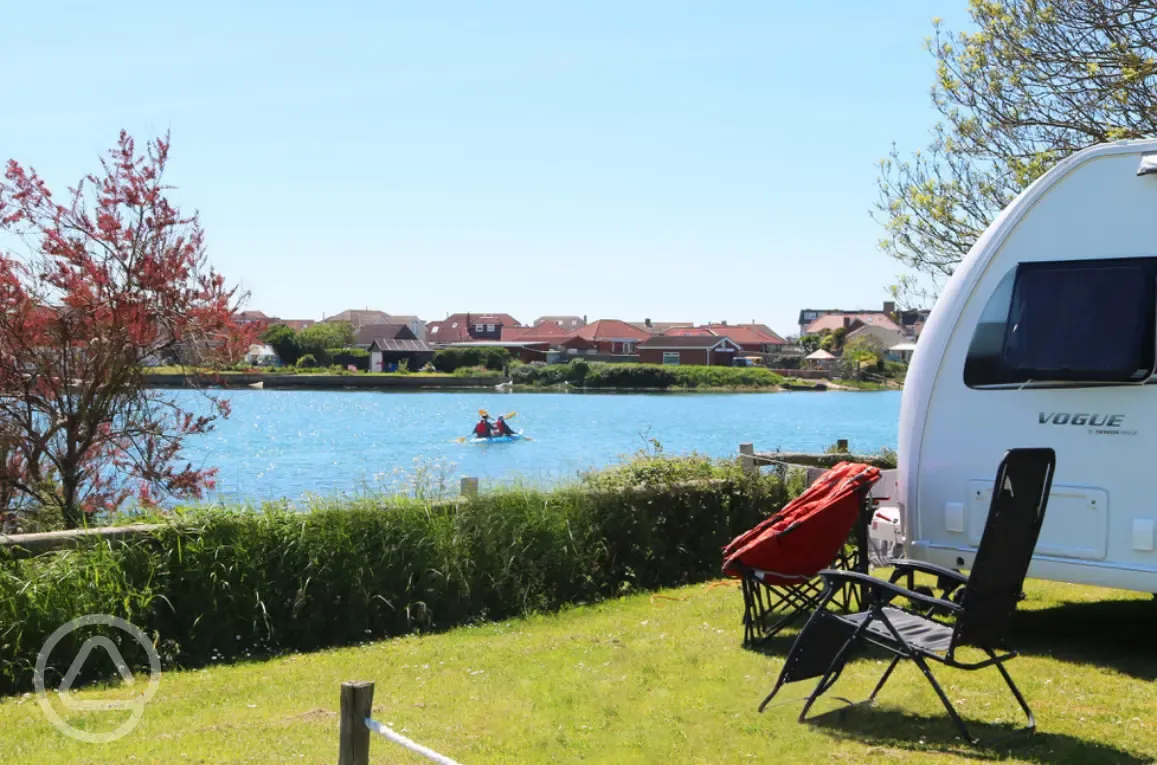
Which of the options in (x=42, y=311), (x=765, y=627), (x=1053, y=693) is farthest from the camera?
(x=42, y=311)

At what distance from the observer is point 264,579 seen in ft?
26.4

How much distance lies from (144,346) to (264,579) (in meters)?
3.73

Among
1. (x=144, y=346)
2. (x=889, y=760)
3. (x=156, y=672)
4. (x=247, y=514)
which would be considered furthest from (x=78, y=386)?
(x=889, y=760)

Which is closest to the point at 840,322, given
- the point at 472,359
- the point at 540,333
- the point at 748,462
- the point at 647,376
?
the point at 540,333

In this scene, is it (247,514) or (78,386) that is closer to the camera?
(247,514)

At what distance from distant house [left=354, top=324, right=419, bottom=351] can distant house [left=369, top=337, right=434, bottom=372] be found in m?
2.47

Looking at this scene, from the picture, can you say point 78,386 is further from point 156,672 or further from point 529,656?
point 529,656

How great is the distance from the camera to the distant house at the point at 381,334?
375ft

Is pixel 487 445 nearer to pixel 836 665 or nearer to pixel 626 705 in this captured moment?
pixel 626 705

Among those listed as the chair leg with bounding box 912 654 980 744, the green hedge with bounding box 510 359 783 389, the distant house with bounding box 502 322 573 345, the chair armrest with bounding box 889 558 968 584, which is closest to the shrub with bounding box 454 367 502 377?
the green hedge with bounding box 510 359 783 389

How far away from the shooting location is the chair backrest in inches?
204

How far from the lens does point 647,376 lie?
9181 centimetres

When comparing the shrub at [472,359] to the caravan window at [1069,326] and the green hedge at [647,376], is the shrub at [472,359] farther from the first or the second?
the caravan window at [1069,326]

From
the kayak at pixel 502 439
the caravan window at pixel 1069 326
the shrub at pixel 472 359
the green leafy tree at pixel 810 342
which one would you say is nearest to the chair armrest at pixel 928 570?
the caravan window at pixel 1069 326
